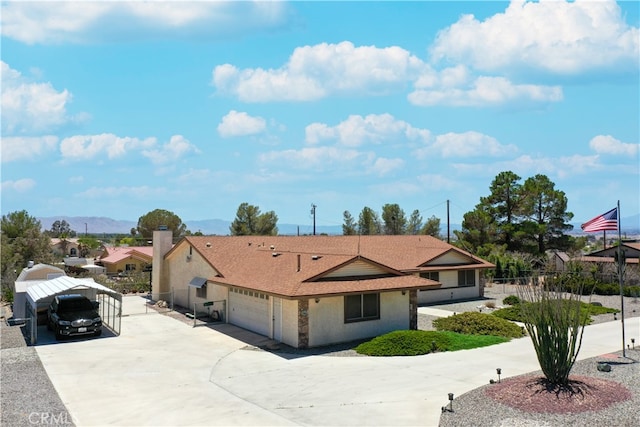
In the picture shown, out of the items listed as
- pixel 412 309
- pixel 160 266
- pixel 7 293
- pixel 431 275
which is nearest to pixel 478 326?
pixel 412 309

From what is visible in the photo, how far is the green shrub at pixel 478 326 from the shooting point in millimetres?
23234

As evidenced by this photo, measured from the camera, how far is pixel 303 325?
20.9m

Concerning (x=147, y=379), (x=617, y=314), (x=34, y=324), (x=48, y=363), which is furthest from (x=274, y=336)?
(x=617, y=314)

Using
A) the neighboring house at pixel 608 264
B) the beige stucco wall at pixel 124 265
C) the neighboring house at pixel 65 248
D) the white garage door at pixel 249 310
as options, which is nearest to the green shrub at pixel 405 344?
the white garage door at pixel 249 310

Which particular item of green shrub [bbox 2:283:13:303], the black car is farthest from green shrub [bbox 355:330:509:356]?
green shrub [bbox 2:283:13:303]

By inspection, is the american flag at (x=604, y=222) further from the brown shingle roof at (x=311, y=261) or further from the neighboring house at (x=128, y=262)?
the neighboring house at (x=128, y=262)

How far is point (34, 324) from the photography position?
2234 cm

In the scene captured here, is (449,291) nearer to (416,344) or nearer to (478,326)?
(478,326)

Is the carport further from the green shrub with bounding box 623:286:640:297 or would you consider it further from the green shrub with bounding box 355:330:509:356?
the green shrub with bounding box 623:286:640:297

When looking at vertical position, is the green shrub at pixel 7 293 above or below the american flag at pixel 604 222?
below

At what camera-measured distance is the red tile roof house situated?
21.6m

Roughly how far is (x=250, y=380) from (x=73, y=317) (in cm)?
1132

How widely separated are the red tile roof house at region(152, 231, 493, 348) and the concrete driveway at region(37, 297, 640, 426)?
1.84 metres

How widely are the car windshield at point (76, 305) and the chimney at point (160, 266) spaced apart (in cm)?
1075
